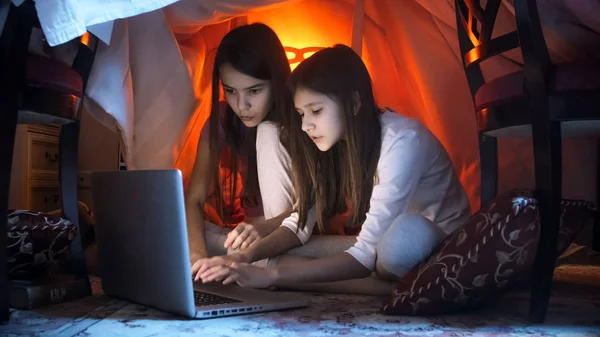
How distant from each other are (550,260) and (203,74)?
107cm

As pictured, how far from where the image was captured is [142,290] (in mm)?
1151

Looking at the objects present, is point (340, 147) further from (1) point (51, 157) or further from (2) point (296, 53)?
(1) point (51, 157)

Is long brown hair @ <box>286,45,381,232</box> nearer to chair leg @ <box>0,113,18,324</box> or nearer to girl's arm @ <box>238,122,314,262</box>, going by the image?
girl's arm @ <box>238,122,314,262</box>

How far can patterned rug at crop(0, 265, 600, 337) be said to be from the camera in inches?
38.3

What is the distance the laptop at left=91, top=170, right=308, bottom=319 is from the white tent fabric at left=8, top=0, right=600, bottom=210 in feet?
1.11

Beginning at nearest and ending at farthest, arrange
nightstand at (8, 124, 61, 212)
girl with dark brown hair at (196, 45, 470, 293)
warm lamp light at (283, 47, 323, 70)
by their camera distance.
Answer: girl with dark brown hair at (196, 45, 470, 293) < warm lamp light at (283, 47, 323, 70) < nightstand at (8, 124, 61, 212)

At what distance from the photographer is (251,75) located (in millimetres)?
1528

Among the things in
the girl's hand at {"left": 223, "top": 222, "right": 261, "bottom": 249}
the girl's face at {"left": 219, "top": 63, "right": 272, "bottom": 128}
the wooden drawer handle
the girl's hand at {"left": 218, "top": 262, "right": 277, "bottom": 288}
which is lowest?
the girl's hand at {"left": 218, "top": 262, "right": 277, "bottom": 288}

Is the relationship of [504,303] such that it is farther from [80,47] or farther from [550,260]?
[80,47]

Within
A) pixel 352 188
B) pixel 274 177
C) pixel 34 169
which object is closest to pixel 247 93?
pixel 274 177

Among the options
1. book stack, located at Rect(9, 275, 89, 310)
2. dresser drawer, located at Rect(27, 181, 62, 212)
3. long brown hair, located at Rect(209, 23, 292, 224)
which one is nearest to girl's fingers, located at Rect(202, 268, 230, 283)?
book stack, located at Rect(9, 275, 89, 310)

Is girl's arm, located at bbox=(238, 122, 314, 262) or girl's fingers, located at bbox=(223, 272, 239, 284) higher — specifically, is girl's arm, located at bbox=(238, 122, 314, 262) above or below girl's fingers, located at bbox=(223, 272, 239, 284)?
above

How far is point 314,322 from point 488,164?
737 mm

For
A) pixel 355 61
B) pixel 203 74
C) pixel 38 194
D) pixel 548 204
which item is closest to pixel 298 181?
pixel 355 61
